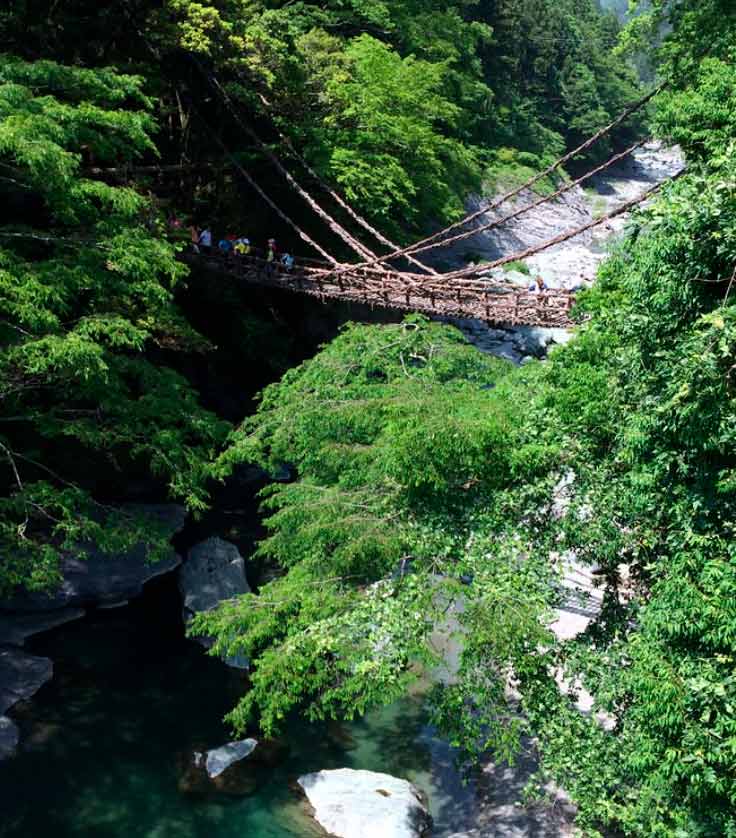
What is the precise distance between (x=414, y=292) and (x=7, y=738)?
22.2 ft

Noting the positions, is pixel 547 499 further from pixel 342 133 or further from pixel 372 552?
pixel 342 133

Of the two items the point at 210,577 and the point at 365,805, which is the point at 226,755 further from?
the point at 210,577

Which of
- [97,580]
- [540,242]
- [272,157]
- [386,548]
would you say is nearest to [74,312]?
[97,580]

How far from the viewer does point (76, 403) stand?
792 centimetres

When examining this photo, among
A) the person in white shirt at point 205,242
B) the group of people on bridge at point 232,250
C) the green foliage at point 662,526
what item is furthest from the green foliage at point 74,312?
the green foliage at point 662,526

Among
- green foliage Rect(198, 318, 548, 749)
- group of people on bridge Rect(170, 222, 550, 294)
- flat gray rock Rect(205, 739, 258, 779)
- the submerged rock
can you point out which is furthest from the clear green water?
group of people on bridge Rect(170, 222, 550, 294)

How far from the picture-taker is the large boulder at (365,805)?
559cm

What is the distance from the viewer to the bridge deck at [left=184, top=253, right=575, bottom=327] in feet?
30.3

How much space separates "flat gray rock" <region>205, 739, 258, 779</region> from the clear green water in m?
0.23

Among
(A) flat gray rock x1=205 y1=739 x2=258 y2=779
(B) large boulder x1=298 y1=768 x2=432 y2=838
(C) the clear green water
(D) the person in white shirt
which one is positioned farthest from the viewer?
(D) the person in white shirt

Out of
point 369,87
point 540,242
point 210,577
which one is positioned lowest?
point 210,577

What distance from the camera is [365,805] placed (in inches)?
227

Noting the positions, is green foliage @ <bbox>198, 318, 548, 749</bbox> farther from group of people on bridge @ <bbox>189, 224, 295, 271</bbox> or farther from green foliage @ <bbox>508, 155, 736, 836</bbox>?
group of people on bridge @ <bbox>189, 224, 295, 271</bbox>

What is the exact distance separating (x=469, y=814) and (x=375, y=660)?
238 centimetres
